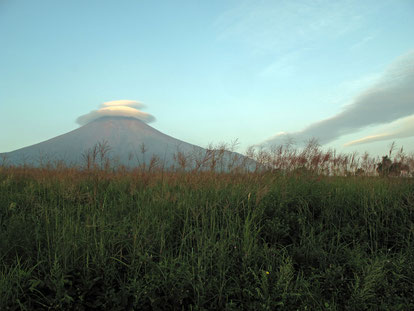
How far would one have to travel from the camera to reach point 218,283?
271 centimetres

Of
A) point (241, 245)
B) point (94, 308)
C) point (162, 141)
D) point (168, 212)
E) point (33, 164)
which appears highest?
point (162, 141)

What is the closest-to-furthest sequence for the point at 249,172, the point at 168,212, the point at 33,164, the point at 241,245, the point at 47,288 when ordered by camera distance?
the point at 47,288 → the point at 241,245 → the point at 168,212 → the point at 249,172 → the point at 33,164

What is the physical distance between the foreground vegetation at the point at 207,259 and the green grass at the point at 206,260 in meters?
0.01

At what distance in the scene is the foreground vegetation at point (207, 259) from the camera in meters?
2.48

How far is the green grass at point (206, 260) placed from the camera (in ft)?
8.14

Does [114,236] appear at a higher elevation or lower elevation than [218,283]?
higher

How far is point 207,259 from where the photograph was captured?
9.20 feet

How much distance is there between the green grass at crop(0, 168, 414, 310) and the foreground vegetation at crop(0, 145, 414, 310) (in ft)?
0.05

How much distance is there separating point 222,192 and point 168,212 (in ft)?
3.43

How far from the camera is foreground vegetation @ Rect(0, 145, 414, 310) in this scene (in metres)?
2.48

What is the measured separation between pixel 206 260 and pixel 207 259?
1.7 inches

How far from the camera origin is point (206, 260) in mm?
2838

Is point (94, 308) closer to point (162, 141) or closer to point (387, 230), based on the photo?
point (387, 230)

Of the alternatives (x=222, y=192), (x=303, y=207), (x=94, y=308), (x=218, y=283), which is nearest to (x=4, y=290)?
(x=94, y=308)
